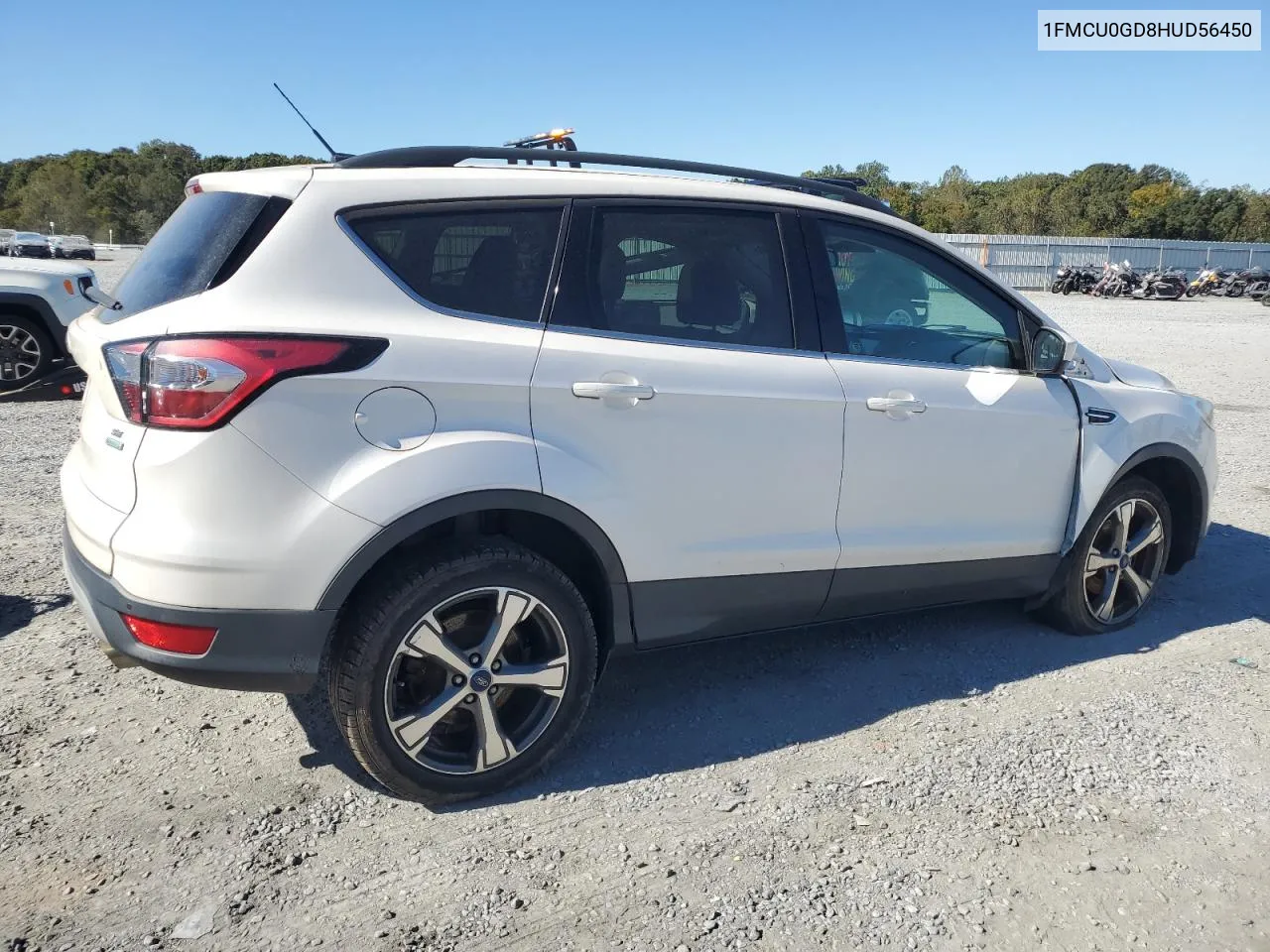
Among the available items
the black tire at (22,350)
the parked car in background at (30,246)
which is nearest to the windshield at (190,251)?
the black tire at (22,350)

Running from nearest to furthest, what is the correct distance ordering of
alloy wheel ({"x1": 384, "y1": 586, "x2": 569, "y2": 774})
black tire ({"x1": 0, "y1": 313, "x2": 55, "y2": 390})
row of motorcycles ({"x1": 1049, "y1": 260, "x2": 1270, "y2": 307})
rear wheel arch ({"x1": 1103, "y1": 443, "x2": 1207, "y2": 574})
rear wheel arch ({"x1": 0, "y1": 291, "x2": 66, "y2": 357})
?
alloy wheel ({"x1": 384, "y1": 586, "x2": 569, "y2": 774}) → rear wheel arch ({"x1": 1103, "y1": 443, "x2": 1207, "y2": 574}) → rear wheel arch ({"x1": 0, "y1": 291, "x2": 66, "y2": 357}) → black tire ({"x1": 0, "y1": 313, "x2": 55, "y2": 390}) → row of motorcycles ({"x1": 1049, "y1": 260, "x2": 1270, "y2": 307})

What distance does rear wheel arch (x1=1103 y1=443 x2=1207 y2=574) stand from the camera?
454 centimetres

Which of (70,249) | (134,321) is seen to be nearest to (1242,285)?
(134,321)

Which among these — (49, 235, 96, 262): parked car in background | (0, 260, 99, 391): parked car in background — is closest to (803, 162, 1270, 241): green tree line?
(49, 235, 96, 262): parked car in background

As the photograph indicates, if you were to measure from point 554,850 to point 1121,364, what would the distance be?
341 centimetres

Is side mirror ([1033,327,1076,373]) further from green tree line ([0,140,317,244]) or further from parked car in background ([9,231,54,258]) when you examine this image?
green tree line ([0,140,317,244])

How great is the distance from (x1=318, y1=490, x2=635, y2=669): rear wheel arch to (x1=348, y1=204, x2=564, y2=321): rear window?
1.94ft

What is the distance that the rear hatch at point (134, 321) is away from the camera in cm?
269

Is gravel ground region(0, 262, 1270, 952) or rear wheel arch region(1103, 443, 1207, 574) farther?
rear wheel arch region(1103, 443, 1207, 574)

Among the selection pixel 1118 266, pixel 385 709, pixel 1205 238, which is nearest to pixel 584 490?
pixel 385 709

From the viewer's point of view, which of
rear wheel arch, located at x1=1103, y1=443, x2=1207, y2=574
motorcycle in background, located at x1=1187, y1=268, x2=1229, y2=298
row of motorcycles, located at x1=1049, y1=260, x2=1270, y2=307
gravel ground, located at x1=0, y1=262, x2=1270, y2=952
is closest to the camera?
gravel ground, located at x1=0, y1=262, x2=1270, y2=952

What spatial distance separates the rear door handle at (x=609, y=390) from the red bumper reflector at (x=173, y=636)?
1249 millimetres

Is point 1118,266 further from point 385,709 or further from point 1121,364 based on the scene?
point 385,709

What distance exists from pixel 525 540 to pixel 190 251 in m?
1.34
